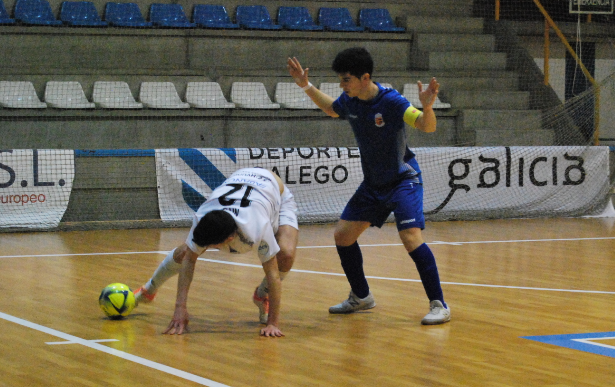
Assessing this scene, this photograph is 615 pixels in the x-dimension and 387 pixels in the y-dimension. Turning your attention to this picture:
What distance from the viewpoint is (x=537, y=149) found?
1331 centimetres

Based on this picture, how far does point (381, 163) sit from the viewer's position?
5.62 m

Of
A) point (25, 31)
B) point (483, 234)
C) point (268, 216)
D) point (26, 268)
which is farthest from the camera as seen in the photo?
point (25, 31)

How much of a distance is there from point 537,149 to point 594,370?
31.1 ft

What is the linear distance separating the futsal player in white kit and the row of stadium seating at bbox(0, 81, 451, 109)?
327 inches

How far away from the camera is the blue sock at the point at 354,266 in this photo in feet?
19.3

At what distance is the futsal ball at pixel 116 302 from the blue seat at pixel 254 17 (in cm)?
1095

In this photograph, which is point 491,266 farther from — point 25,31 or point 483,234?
point 25,31

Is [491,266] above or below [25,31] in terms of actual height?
below

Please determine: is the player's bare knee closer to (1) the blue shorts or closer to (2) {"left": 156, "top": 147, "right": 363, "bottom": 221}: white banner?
(1) the blue shorts

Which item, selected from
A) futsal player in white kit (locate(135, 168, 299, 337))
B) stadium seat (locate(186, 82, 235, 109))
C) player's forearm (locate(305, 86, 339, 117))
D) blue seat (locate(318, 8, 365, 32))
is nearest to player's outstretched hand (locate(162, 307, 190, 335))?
futsal player in white kit (locate(135, 168, 299, 337))

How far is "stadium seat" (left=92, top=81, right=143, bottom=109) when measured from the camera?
13.6 m

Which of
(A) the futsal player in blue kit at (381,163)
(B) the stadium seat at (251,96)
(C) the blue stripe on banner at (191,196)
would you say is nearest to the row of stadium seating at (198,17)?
(B) the stadium seat at (251,96)

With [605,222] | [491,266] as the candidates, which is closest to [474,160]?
[605,222]

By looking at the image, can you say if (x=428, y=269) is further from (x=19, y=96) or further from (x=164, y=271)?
(x=19, y=96)
